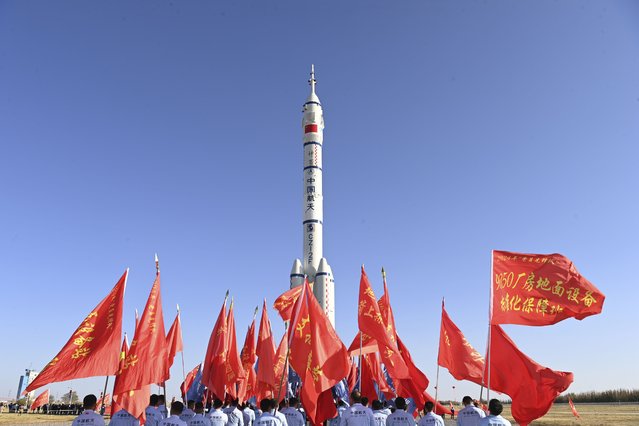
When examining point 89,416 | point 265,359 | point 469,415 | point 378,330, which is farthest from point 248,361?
point 89,416

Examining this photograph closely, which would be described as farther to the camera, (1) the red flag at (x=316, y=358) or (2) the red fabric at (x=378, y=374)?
(2) the red fabric at (x=378, y=374)

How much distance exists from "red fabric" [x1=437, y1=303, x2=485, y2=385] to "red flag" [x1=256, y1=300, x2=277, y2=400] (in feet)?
15.4

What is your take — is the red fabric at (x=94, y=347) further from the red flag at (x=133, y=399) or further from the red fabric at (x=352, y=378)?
the red fabric at (x=352, y=378)

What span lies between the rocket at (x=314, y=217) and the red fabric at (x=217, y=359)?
22.7 metres

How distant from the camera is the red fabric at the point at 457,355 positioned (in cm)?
1351

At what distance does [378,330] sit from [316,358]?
9.79 feet

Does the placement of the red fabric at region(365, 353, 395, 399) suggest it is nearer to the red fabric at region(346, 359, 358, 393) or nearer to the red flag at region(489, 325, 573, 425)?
the red fabric at region(346, 359, 358, 393)

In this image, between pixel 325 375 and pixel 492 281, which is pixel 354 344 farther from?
pixel 492 281

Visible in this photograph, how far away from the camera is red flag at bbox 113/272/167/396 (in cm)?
1100

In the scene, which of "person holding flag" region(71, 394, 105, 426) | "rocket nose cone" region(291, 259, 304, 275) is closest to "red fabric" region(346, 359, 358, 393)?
"person holding flag" region(71, 394, 105, 426)

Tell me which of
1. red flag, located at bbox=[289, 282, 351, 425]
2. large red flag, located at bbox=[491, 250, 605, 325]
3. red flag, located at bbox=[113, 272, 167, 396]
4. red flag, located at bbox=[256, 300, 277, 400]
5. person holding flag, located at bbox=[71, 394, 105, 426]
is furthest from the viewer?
red flag, located at bbox=[256, 300, 277, 400]

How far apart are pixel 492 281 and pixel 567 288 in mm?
1310

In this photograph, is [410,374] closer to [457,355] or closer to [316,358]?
[457,355]

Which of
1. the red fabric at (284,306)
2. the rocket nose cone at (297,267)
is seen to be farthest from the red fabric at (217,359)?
the rocket nose cone at (297,267)
